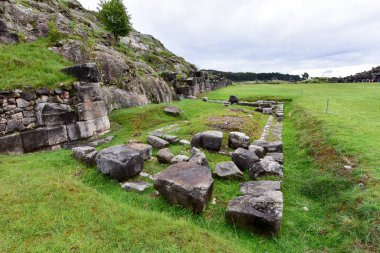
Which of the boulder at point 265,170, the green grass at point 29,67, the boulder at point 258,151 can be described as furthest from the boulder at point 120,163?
the green grass at point 29,67

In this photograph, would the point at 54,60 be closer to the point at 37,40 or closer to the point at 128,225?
the point at 37,40

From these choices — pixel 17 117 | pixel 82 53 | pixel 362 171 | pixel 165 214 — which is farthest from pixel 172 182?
pixel 82 53

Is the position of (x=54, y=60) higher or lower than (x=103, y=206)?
higher

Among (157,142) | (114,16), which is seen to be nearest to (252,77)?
(114,16)

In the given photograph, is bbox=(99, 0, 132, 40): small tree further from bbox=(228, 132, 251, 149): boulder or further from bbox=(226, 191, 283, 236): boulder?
bbox=(226, 191, 283, 236): boulder

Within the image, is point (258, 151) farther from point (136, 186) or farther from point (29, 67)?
point (29, 67)

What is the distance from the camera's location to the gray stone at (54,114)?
1080 centimetres

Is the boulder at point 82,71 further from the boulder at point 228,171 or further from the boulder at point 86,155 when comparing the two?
the boulder at point 228,171

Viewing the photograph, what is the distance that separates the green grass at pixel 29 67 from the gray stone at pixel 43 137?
205 centimetres

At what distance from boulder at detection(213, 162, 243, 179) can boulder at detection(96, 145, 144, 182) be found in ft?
9.15

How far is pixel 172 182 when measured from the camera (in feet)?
22.5

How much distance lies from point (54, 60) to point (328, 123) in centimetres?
1641

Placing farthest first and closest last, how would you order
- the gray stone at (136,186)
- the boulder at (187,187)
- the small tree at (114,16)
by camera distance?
the small tree at (114,16)
the gray stone at (136,186)
the boulder at (187,187)

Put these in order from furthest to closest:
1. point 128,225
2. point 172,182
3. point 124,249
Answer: point 172,182
point 128,225
point 124,249
